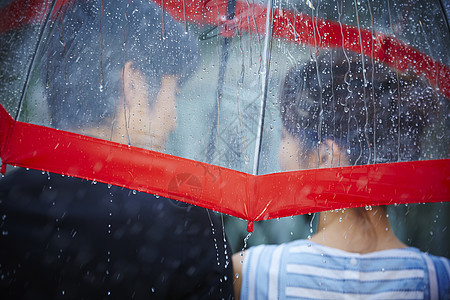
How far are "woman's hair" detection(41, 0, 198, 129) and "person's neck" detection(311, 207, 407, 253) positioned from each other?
0.85 m

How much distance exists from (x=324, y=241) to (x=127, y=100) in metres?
0.97

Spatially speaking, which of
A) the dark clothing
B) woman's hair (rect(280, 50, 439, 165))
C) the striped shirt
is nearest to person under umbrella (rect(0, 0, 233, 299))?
the dark clothing

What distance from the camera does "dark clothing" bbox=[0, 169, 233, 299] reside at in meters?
1.19

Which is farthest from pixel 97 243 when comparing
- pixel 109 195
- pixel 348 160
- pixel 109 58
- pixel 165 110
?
pixel 348 160

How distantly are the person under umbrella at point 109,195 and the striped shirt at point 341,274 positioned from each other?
9.6 inches

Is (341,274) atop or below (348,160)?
below

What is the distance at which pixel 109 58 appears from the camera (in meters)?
1.31

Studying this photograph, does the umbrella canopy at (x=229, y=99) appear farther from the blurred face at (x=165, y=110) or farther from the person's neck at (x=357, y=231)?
the person's neck at (x=357, y=231)

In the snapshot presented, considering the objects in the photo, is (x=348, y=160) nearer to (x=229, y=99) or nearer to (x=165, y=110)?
(x=229, y=99)

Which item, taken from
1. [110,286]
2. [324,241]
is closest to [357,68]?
[324,241]

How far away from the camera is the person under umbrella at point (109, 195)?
121 centimetres

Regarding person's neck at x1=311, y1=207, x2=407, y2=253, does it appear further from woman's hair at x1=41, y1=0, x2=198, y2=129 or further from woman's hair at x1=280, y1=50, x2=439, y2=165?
woman's hair at x1=41, y1=0, x2=198, y2=129

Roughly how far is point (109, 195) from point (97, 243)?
17 centimetres

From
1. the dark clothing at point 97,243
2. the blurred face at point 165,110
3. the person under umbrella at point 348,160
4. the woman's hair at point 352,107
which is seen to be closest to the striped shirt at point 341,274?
the person under umbrella at point 348,160
